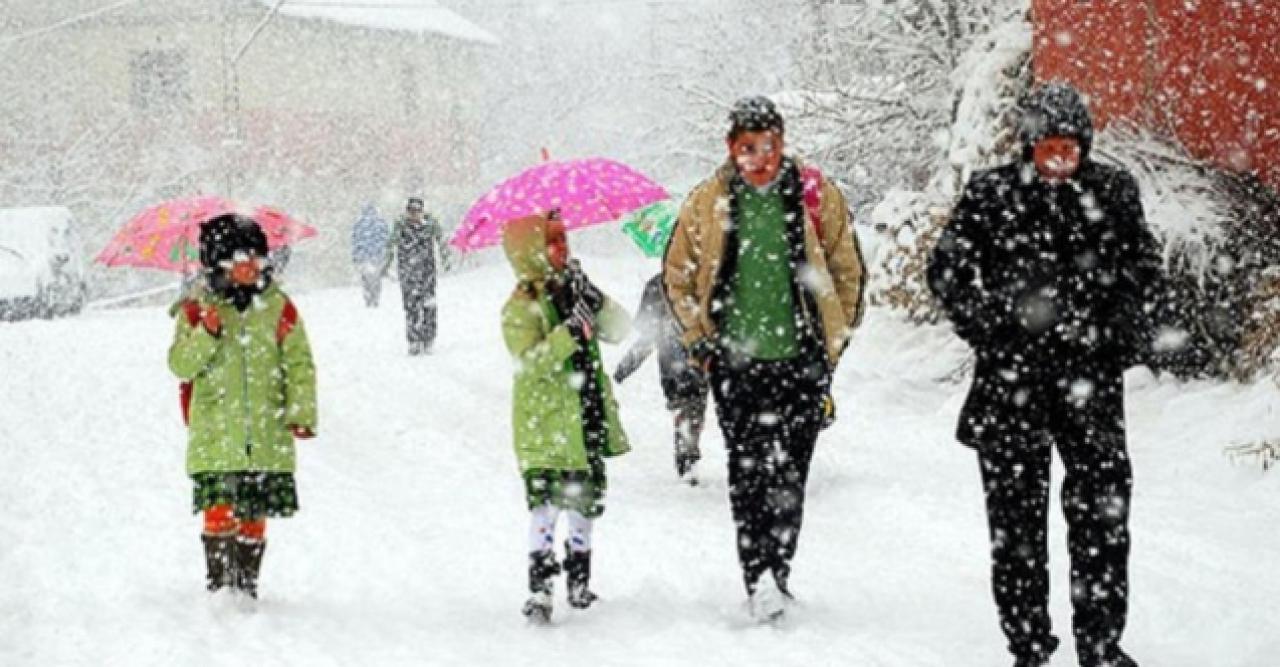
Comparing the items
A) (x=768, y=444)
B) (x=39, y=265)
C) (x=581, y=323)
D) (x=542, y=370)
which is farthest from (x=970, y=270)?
(x=39, y=265)

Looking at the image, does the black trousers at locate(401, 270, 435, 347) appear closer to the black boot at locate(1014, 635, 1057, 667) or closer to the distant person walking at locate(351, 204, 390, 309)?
the distant person walking at locate(351, 204, 390, 309)

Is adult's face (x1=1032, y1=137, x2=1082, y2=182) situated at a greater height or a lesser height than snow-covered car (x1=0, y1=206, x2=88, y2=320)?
greater

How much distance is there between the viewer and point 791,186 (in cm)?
585

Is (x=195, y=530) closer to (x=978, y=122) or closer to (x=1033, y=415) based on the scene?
(x=1033, y=415)

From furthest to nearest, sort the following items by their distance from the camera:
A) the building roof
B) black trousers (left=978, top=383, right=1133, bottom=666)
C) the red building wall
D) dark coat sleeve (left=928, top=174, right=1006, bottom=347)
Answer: the building roof
the red building wall
dark coat sleeve (left=928, top=174, right=1006, bottom=347)
black trousers (left=978, top=383, right=1133, bottom=666)

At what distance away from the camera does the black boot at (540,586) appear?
6.19 metres

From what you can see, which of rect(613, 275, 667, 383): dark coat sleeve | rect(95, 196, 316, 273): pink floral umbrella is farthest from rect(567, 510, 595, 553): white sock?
rect(613, 275, 667, 383): dark coat sleeve

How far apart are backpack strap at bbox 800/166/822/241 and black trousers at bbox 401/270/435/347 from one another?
11.5 meters

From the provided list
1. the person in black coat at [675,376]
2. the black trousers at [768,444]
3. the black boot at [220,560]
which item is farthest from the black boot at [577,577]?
the person in black coat at [675,376]

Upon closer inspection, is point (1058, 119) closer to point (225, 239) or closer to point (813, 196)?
point (813, 196)

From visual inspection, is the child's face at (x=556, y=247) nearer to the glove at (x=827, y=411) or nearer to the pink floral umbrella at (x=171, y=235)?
the glove at (x=827, y=411)

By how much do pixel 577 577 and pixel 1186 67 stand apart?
6481mm

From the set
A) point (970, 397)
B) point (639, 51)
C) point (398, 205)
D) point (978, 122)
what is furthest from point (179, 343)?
point (639, 51)

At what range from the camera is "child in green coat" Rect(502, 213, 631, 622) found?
20.3 ft
